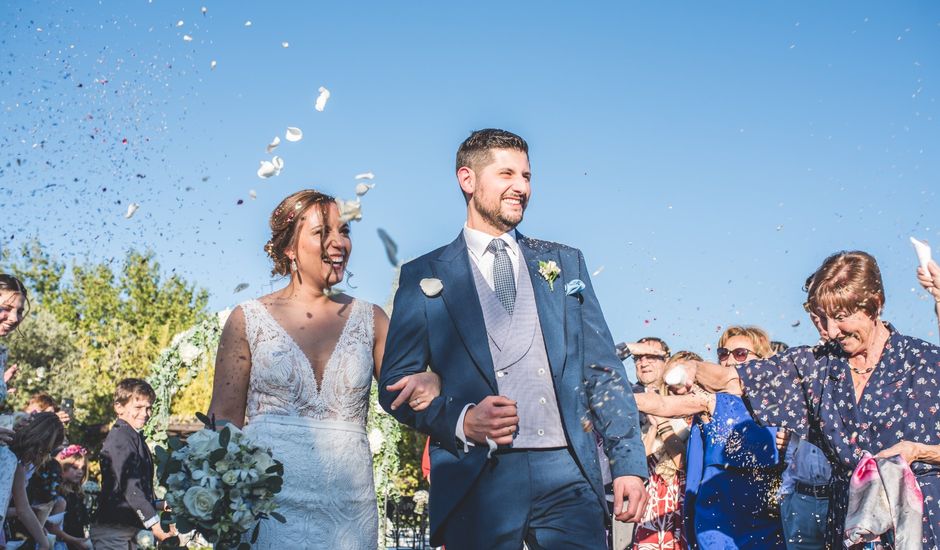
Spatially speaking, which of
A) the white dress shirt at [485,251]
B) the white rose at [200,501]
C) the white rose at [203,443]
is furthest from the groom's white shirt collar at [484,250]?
the white rose at [200,501]

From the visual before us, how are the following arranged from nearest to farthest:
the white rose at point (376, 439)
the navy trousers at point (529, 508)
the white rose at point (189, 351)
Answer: the navy trousers at point (529, 508), the white rose at point (189, 351), the white rose at point (376, 439)

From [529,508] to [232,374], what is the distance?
1.51 m

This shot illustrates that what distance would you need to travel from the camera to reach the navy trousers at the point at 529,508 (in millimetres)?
3250

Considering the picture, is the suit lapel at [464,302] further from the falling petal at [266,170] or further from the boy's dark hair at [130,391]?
the boy's dark hair at [130,391]

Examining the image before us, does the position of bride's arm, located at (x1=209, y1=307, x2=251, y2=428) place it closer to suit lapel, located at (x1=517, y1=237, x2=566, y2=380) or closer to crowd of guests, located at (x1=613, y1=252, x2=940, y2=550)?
suit lapel, located at (x1=517, y1=237, x2=566, y2=380)

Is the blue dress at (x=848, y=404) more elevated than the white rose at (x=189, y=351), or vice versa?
the white rose at (x=189, y=351)

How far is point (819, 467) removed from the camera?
581cm

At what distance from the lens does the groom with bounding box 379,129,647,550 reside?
3.28 meters

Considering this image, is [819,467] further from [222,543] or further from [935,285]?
[222,543]

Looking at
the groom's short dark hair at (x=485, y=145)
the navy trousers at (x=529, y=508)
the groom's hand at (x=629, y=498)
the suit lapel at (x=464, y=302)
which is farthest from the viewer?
the groom's short dark hair at (x=485, y=145)

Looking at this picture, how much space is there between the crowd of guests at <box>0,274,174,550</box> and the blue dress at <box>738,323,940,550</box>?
14.9 ft

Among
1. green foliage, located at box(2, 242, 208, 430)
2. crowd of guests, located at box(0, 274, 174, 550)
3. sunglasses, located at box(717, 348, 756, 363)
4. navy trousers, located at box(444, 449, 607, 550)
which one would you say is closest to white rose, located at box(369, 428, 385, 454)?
Answer: crowd of guests, located at box(0, 274, 174, 550)

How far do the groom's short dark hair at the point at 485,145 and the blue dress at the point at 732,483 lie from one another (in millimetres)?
2795

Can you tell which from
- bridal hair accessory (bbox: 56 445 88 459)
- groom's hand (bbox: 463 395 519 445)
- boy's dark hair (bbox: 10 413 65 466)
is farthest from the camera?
bridal hair accessory (bbox: 56 445 88 459)
